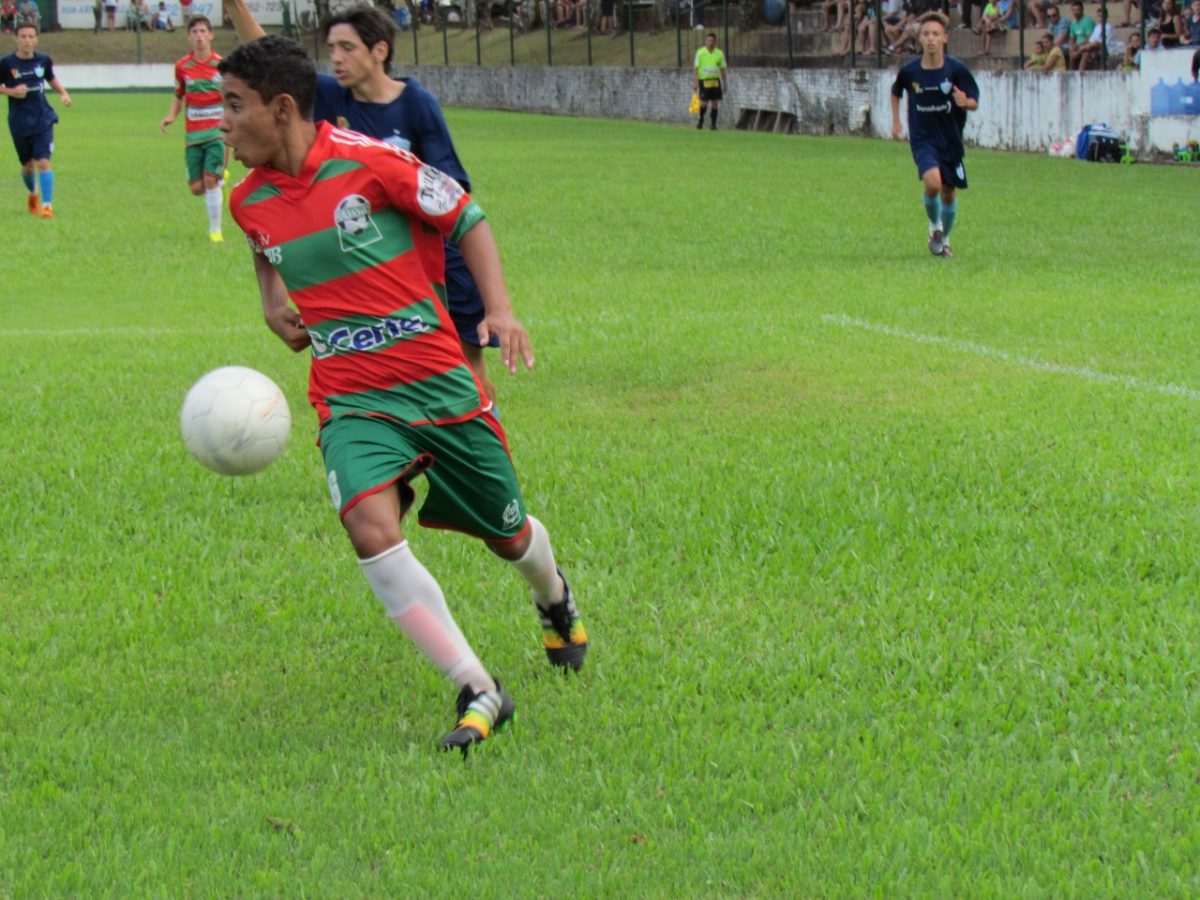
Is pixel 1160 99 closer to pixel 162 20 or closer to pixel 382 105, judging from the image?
pixel 382 105

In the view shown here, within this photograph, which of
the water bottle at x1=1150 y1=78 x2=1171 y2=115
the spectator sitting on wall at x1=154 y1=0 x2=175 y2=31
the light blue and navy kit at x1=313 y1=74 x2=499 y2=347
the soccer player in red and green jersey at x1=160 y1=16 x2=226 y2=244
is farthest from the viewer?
the spectator sitting on wall at x1=154 y1=0 x2=175 y2=31

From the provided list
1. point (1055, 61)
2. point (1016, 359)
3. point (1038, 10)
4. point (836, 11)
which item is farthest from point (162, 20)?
point (1016, 359)

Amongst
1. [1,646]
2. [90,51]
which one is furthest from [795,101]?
[90,51]

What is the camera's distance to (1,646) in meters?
5.14

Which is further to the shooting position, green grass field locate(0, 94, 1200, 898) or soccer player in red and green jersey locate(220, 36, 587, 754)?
soccer player in red and green jersey locate(220, 36, 587, 754)

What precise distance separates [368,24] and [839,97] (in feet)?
98.6

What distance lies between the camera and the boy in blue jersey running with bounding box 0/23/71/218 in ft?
62.1

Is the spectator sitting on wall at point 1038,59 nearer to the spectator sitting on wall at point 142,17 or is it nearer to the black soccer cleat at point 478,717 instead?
the black soccer cleat at point 478,717

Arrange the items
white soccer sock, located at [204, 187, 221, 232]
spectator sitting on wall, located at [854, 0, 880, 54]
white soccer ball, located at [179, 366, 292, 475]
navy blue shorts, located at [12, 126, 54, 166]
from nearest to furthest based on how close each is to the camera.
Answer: white soccer ball, located at [179, 366, 292, 475] → white soccer sock, located at [204, 187, 221, 232] → navy blue shorts, located at [12, 126, 54, 166] → spectator sitting on wall, located at [854, 0, 880, 54]

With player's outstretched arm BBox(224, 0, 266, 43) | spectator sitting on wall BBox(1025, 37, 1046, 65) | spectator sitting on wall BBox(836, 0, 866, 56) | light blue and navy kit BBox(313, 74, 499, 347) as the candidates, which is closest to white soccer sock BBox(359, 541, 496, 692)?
light blue and navy kit BBox(313, 74, 499, 347)

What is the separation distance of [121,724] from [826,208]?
15.4 meters

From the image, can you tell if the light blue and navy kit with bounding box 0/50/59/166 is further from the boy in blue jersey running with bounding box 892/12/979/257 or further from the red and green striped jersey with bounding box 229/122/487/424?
the red and green striped jersey with bounding box 229/122/487/424

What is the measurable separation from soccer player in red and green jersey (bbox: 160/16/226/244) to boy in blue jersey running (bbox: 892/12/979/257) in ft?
21.7

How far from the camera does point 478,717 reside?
426 centimetres
